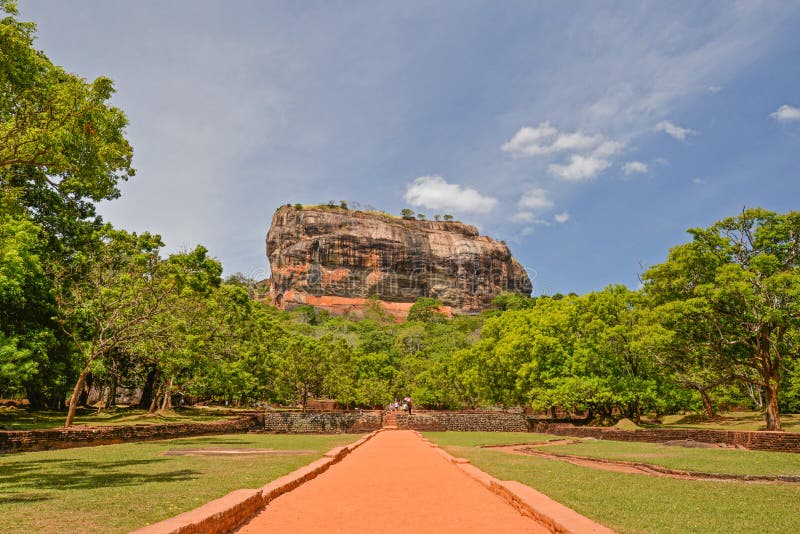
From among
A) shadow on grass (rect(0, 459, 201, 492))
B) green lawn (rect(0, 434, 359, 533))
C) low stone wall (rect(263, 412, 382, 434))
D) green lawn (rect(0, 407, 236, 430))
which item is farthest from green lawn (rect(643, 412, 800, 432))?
green lawn (rect(0, 407, 236, 430))

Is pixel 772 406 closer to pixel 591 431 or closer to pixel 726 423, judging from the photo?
pixel 591 431

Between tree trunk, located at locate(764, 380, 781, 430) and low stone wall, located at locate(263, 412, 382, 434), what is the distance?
72.1 ft

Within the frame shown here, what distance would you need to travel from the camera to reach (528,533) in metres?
6.27

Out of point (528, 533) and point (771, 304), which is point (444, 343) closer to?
point (771, 304)

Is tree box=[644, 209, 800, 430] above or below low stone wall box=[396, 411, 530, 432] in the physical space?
above

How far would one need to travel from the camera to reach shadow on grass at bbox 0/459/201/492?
878 cm

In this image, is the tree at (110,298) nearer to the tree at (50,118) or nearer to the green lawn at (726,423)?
the tree at (50,118)

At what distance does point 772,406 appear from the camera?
23859 mm

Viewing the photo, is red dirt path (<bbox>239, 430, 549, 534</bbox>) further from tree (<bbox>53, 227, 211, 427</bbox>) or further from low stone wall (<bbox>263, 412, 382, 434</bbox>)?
low stone wall (<bbox>263, 412, 382, 434</bbox>)

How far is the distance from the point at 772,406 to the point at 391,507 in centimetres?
2299

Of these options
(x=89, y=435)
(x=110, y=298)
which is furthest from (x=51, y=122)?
(x=110, y=298)

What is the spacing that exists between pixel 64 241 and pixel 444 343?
185ft

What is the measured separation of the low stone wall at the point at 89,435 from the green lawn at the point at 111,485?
81cm

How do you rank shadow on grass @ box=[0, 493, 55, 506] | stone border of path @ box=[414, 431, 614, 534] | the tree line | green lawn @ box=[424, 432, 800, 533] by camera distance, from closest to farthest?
1. stone border of path @ box=[414, 431, 614, 534]
2. green lawn @ box=[424, 432, 800, 533]
3. shadow on grass @ box=[0, 493, 55, 506]
4. the tree line
